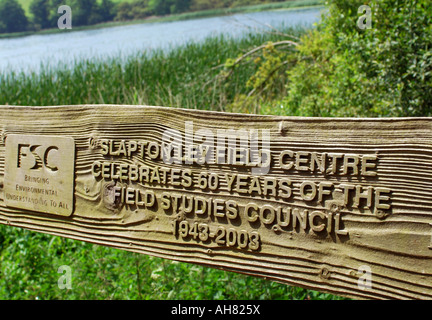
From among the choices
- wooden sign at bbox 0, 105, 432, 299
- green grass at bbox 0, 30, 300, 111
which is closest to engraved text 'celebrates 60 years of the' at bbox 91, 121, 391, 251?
wooden sign at bbox 0, 105, 432, 299

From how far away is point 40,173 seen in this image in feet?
5.66

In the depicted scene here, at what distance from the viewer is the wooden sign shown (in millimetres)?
1160

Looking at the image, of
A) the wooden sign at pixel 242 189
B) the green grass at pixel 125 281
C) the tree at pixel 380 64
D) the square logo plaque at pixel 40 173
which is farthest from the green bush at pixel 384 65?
the square logo plaque at pixel 40 173

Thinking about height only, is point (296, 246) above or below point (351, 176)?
below

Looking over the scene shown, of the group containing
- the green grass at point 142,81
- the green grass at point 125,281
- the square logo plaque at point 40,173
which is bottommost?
the green grass at point 125,281

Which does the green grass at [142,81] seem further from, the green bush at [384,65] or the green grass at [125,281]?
the green grass at [125,281]

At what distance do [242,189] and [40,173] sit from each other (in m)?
0.86

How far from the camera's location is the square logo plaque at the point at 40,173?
168cm

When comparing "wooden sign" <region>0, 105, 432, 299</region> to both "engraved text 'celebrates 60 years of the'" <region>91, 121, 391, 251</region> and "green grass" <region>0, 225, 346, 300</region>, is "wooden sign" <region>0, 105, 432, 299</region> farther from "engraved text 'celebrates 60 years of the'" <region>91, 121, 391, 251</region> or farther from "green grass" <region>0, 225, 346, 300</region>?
"green grass" <region>0, 225, 346, 300</region>

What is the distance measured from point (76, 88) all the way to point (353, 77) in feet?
16.1

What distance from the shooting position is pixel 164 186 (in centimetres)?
148

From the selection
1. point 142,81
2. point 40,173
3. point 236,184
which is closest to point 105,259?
point 40,173

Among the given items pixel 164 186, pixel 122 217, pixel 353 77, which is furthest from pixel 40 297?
pixel 353 77
